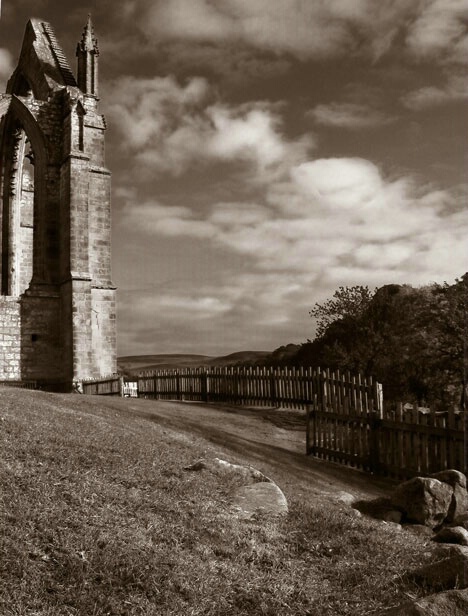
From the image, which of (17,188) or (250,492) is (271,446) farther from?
(17,188)

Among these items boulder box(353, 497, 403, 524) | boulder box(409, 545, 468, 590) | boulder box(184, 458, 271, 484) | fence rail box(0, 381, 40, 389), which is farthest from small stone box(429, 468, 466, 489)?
fence rail box(0, 381, 40, 389)

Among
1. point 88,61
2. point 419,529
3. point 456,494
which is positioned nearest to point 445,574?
point 419,529

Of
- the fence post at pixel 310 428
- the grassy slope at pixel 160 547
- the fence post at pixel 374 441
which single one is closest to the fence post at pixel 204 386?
the fence post at pixel 310 428

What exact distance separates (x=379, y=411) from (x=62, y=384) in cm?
1645

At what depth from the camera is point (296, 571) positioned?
6156mm

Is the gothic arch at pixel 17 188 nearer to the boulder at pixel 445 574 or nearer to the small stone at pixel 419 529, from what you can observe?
the small stone at pixel 419 529

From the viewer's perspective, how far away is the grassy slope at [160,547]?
17.3ft

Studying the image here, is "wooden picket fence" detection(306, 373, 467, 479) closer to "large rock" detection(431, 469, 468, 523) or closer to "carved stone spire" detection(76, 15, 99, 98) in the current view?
"large rock" detection(431, 469, 468, 523)

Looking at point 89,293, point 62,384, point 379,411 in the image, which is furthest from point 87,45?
point 379,411

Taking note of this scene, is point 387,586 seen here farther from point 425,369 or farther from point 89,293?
point 89,293

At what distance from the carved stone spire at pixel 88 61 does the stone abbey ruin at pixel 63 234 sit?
46 millimetres

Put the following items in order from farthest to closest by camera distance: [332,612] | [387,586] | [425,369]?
[425,369] < [387,586] < [332,612]

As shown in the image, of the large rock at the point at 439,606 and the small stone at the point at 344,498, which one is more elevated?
the large rock at the point at 439,606

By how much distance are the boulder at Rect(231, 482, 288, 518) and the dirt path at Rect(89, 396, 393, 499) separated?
1.22 metres
